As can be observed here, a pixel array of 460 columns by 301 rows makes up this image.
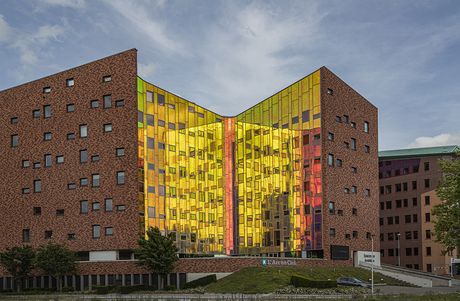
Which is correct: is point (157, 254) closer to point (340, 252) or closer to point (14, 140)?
point (340, 252)

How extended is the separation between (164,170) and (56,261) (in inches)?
739

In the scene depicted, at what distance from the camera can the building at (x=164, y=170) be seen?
62250mm

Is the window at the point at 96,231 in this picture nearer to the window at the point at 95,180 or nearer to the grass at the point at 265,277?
the window at the point at 95,180

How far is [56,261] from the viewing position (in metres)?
56.2

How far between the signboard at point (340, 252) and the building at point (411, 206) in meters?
32.4

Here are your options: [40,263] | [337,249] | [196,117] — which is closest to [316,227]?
[337,249]

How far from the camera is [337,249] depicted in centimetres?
6316

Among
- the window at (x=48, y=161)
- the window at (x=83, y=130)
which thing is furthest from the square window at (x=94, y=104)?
the window at (x=48, y=161)

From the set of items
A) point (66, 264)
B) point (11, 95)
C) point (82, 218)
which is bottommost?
point (66, 264)

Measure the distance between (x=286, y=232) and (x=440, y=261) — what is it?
4247 cm

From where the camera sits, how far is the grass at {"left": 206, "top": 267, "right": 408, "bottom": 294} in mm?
46281

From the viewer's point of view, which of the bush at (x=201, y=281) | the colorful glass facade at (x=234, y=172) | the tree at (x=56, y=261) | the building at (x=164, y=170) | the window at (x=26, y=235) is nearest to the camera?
the bush at (x=201, y=281)

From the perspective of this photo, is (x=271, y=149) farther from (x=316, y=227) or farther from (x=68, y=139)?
(x=68, y=139)

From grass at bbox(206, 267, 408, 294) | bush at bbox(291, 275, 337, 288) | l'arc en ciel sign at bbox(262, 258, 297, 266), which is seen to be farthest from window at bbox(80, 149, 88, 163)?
bush at bbox(291, 275, 337, 288)
